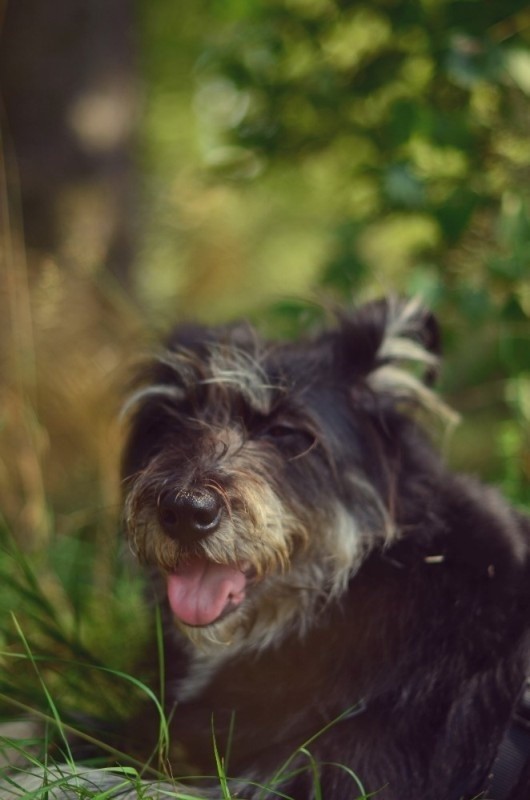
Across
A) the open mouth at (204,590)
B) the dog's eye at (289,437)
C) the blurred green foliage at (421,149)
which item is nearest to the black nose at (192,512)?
the open mouth at (204,590)

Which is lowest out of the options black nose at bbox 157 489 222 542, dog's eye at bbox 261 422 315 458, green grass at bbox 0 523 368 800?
green grass at bbox 0 523 368 800

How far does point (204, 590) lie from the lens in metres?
2.90

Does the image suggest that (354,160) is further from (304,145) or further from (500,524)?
(500,524)

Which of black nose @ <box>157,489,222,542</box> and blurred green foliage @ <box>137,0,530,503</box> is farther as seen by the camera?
blurred green foliage @ <box>137,0,530,503</box>

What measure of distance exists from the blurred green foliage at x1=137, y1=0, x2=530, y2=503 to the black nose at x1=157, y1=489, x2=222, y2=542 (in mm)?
1323

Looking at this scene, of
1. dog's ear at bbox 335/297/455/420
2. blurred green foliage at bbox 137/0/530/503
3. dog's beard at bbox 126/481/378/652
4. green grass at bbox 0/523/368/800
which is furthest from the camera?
blurred green foliage at bbox 137/0/530/503

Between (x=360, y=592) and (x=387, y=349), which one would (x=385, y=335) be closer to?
(x=387, y=349)

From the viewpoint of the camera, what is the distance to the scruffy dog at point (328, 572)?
2.72 meters

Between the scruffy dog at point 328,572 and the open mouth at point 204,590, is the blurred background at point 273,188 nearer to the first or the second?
the scruffy dog at point 328,572

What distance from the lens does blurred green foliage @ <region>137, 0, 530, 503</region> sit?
4.53 metres

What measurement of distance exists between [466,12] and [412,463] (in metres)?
2.38

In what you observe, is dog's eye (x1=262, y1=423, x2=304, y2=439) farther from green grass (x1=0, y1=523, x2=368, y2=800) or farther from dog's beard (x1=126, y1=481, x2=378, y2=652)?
green grass (x1=0, y1=523, x2=368, y2=800)

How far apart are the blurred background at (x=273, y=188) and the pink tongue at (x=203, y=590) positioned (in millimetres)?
1022

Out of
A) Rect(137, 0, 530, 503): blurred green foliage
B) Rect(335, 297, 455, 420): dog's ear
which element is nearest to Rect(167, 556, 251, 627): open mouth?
Rect(335, 297, 455, 420): dog's ear
